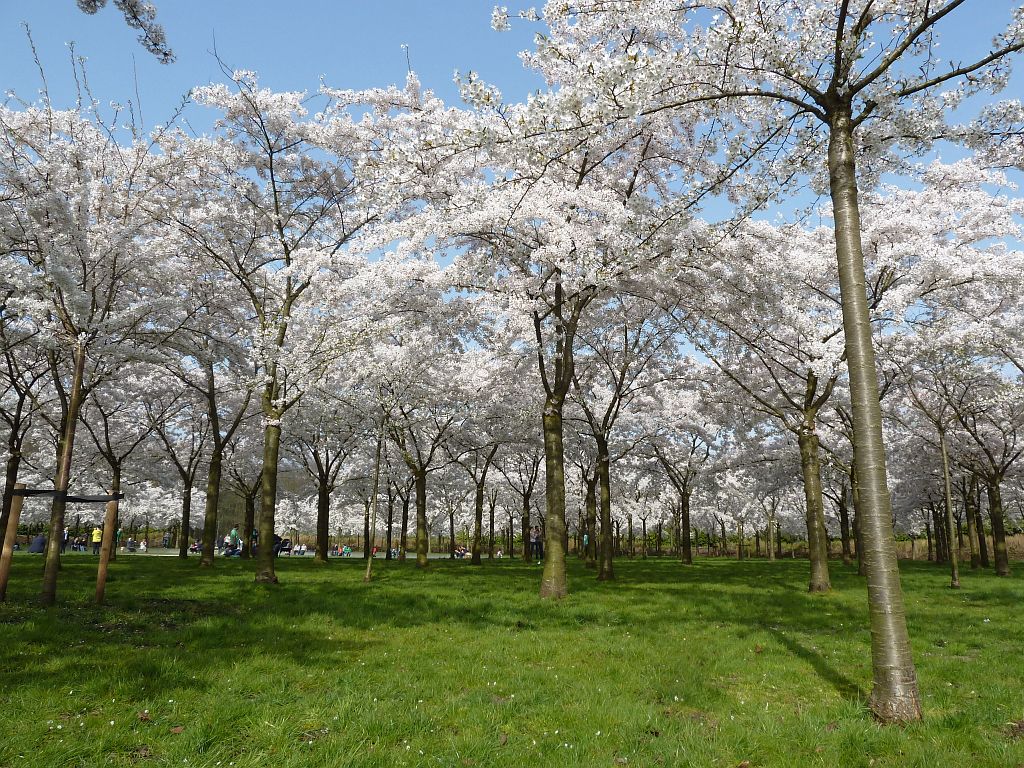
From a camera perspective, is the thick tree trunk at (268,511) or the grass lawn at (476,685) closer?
the grass lawn at (476,685)

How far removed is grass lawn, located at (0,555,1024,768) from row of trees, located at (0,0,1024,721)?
45.1 inches

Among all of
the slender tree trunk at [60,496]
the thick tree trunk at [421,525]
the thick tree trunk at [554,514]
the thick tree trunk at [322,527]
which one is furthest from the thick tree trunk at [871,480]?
the thick tree trunk at [322,527]

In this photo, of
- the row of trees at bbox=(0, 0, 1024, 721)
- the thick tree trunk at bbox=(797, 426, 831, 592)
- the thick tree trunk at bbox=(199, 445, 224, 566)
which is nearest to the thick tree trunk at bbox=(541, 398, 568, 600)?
the row of trees at bbox=(0, 0, 1024, 721)

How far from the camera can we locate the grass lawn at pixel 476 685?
5.18 meters

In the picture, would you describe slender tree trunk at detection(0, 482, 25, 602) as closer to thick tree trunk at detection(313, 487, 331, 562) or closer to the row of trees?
the row of trees

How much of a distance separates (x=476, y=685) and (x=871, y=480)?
189 inches

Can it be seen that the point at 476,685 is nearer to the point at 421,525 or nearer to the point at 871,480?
the point at 871,480

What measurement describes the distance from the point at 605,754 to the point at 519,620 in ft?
20.9

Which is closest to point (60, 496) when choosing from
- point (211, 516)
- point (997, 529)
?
point (211, 516)

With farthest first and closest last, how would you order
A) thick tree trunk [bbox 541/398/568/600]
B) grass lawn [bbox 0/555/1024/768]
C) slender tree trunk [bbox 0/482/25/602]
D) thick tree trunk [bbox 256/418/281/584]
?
1. thick tree trunk [bbox 256/418/281/584]
2. thick tree trunk [bbox 541/398/568/600]
3. slender tree trunk [bbox 0/482/25/602]
4. grass lawn [bbox 0/555/1024/768]

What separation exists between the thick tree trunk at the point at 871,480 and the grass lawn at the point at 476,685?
0.37 meters

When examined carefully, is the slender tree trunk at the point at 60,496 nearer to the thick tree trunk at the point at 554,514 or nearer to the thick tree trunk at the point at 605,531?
the thick tree trunk at the point at 554,514

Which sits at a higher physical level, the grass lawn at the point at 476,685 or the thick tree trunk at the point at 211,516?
the thick tree trunk at the point at 211,516

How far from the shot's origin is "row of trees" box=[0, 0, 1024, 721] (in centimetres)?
698
